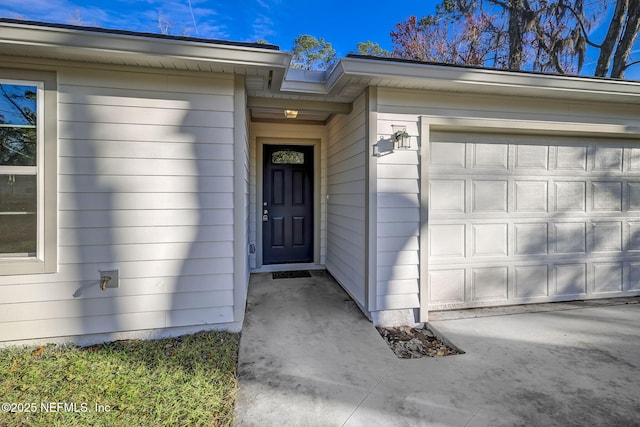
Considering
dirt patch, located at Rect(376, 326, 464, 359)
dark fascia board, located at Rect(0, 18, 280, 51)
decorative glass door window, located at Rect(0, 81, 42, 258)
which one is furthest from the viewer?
dirt patch, located at Rect(376, 326, 464, 359)

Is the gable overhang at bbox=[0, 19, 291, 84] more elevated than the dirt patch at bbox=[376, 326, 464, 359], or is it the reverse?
the gable overhang at bbox=[0, 19, 291, 84]

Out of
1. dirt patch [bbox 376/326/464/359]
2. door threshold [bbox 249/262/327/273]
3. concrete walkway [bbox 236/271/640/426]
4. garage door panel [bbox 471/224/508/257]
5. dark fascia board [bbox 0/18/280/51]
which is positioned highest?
dark fascia board [bbox 0/18/280/51]

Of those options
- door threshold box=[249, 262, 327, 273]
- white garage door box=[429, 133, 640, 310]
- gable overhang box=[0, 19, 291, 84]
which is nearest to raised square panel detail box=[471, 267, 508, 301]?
white garage door box=[429, 133, 640, 310]

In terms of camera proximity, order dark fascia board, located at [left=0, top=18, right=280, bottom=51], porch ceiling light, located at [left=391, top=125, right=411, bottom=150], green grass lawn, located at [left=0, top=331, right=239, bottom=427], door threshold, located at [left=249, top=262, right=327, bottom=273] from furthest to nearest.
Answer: door threshold, located at [left=249, top=262, right=327, bottom=273] → porch ceiling light, located at [left=391, top=125, right=411, bottom=150] → dark fascia board, located at [left=0, top=18, right=280, bottom=51] → green grass lawn, located at [left=0, top=331, right=239, bottom=427]

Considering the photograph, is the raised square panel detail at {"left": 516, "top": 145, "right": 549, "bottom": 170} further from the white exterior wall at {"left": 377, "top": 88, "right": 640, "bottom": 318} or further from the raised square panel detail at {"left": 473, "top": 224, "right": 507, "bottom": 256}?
the raised square panel detail at {"left": 473, "top": 224, "right": 507, "bottom": 256}

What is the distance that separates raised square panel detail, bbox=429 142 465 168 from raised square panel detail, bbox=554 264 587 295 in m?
1.78

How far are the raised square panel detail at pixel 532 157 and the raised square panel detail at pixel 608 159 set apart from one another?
695 millimetres

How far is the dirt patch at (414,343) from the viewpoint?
2564 millimetres

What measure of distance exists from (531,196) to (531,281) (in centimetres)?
98

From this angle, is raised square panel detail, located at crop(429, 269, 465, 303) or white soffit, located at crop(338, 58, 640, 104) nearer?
white soffit, located at crop(338, 58, 640, 104)

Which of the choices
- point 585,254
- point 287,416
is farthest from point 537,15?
point 287,416

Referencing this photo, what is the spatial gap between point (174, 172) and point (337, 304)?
2.20 meters

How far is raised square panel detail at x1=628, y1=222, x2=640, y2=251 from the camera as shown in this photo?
12.1 feet

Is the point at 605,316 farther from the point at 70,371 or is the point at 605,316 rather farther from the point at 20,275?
the point at 20,275
